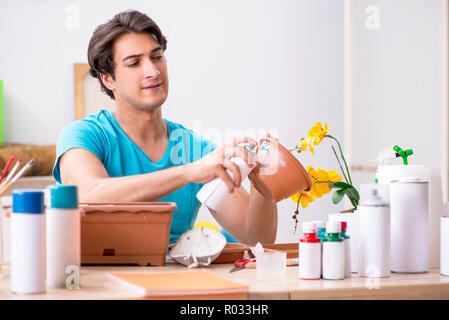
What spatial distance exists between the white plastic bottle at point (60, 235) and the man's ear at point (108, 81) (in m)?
0.97

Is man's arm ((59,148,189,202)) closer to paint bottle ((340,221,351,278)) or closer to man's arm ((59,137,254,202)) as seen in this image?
man's arm ((59,137,254,202))

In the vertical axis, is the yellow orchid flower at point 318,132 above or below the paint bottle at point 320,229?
above

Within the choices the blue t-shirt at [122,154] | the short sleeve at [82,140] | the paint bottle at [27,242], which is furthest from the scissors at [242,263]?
the short sleeve at [82,140]

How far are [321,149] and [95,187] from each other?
2586 millimetres

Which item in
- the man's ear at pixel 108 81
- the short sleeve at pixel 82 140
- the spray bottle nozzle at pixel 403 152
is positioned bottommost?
the spray bottle nozzle at pixel 403 152

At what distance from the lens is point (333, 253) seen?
0.95 meters

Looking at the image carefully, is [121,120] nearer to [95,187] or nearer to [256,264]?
[95,187]

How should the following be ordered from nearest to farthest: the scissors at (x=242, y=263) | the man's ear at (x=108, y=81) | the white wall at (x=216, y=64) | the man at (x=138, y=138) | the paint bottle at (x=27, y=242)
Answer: the paint bottle at (x=27, y=242) → the scissors at (x=242, y=263) → the man at (x=138, y=138) → the man's ear at (x=108, y=81) → the white wall at (x=216, y=64)

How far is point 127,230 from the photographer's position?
1089mm

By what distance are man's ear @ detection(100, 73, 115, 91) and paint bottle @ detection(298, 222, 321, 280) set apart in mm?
1043

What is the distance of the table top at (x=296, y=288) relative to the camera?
33.2 inches

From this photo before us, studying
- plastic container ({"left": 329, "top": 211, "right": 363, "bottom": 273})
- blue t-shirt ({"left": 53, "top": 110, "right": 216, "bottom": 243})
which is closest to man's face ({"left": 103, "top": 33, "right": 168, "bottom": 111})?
blue t-shirt ({"left": 53, "top": 110, "right": 216, "bottom": 243})

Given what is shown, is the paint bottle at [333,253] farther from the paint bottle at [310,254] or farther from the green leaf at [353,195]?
the green leaf at [353,195]

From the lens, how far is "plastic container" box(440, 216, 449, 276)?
1.02 metres
